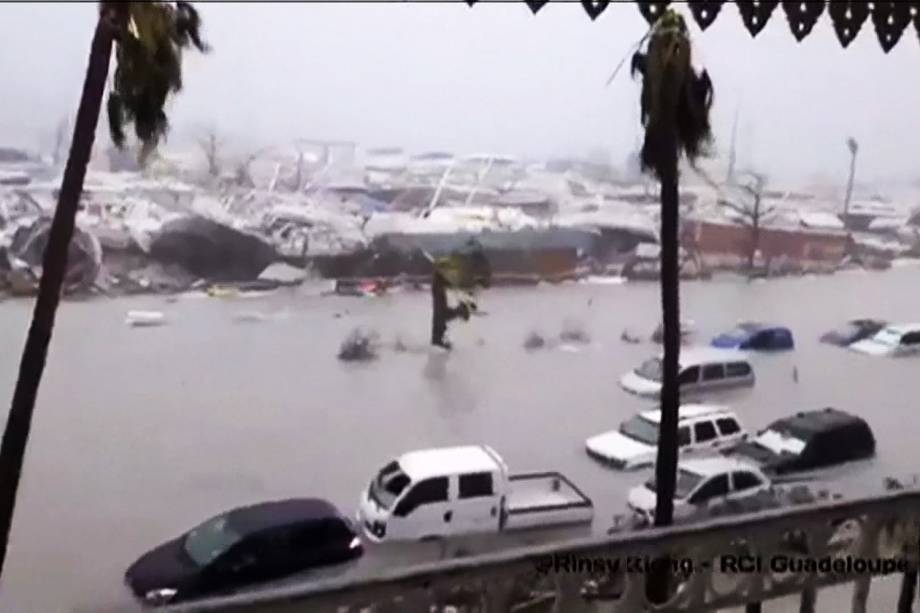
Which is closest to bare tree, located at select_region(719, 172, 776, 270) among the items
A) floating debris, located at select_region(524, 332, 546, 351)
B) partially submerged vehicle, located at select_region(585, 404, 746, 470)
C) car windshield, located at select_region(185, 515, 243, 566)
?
partially submerged vehicle, located at select_region(585, 404, 746, 470)

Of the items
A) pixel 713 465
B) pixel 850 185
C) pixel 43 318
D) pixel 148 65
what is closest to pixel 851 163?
pixel 850 185

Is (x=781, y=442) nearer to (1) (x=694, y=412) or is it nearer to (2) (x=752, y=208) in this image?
(1) (x=694, y=412)

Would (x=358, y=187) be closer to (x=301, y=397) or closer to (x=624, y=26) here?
(x=301, y=397)

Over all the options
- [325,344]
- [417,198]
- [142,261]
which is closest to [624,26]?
[417,198]

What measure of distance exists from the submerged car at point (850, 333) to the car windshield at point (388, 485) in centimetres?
71

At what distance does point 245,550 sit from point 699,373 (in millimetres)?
707

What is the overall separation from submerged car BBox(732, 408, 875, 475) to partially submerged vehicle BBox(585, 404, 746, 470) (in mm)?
37

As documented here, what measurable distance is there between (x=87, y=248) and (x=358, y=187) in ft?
1.17

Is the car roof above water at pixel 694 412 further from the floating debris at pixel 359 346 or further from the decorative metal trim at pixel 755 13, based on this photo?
the decorative metal trim at pixel 755 13

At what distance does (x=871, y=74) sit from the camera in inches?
69.7

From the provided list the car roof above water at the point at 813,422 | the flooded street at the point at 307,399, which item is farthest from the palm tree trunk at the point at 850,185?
the car roof above water at the point at 813,422

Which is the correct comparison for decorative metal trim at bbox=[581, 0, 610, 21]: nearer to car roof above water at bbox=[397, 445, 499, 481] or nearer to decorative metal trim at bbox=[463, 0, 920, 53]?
decorative metal trim at bbox=[463, 0, 920, 53]

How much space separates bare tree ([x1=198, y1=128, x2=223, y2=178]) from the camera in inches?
57.4

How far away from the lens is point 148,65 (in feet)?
4.55
